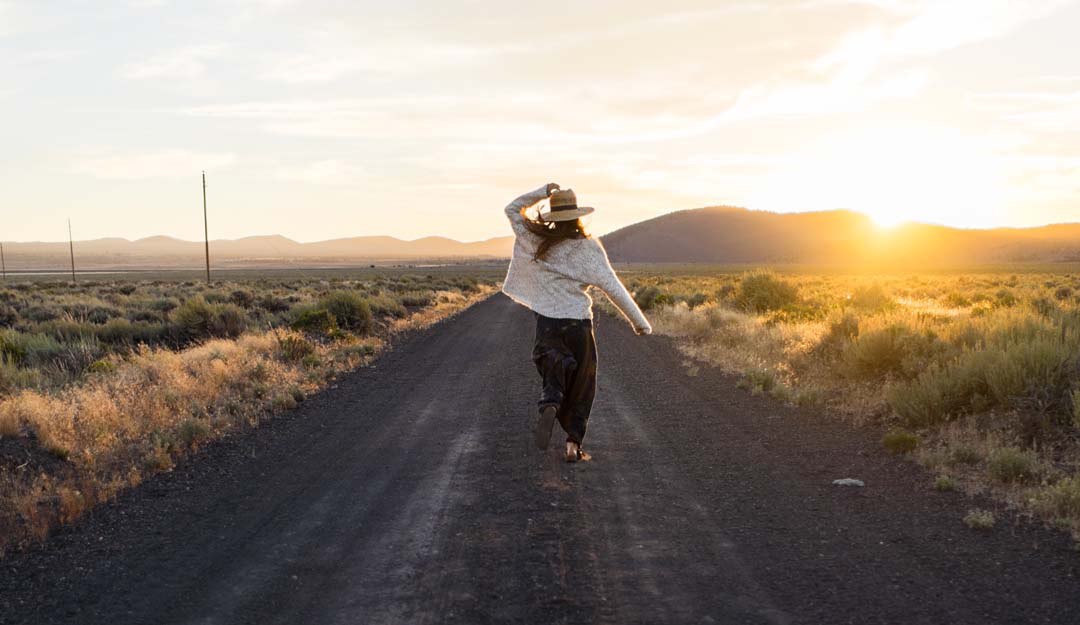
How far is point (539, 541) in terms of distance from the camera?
4.94m

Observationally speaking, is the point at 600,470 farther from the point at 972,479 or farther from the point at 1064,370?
the point at 1064,370

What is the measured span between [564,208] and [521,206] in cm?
39

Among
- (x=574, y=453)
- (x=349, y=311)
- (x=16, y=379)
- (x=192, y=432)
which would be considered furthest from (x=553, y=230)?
(x=349, y=311)

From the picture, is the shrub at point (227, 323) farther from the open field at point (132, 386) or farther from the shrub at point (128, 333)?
the shrub at point (128, 333)

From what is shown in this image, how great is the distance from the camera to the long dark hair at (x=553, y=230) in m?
6.74

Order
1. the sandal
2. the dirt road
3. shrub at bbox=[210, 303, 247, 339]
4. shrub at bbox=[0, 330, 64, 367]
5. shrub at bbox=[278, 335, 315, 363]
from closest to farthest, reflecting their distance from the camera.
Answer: the dirt road, the sandal, shrub at bbox=[0, 330, 64, 367], shrub at bbox=[278, 335, 315, 363], shrub at bbox=[210, 303, 247, 339]

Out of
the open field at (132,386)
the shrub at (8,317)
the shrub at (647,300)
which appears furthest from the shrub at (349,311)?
the shrub at (647,300)

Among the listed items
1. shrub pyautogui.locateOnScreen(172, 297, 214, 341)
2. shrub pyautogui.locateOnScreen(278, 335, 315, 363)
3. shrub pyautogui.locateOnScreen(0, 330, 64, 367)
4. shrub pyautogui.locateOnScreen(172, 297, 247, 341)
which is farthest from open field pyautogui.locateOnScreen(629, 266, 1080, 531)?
shrub pyautogui.locateOnScreen(172, 297, 214, 341)

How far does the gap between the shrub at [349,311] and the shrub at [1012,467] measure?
17348 millimetres

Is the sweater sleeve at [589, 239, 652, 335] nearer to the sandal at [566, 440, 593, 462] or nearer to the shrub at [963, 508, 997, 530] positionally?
the sandal at [566, 440, 593, 462]

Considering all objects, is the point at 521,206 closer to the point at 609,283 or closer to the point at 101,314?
the point at 609,283

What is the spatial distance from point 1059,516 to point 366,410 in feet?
24.9

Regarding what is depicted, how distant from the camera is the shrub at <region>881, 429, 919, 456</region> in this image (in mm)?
7420

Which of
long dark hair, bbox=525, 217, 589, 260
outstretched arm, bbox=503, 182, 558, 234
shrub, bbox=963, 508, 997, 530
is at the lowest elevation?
shrub, bbox=963, 508, 997, 530
